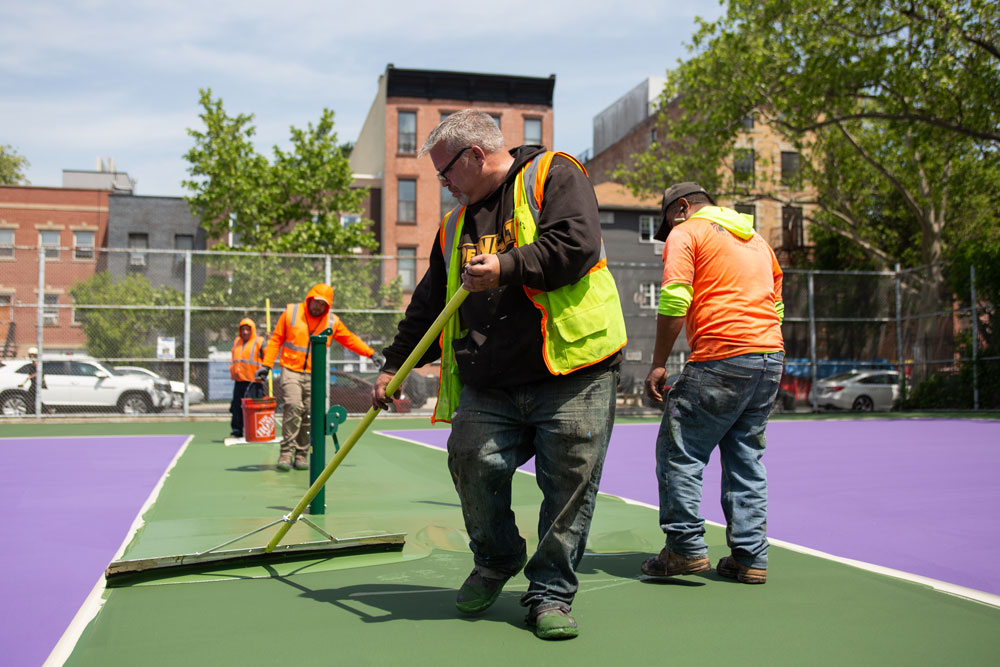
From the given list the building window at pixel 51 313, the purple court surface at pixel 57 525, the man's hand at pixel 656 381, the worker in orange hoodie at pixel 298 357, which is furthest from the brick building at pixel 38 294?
the man's hand at pixel 656 381

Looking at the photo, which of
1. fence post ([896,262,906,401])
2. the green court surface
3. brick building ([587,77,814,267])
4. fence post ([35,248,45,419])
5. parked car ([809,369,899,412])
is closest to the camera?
the green court surface

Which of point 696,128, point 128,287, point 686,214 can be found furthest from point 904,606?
point 696,128

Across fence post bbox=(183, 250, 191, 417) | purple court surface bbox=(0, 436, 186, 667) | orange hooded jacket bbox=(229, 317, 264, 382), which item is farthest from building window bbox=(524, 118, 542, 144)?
purple court surface bbox=(0, 436, 186, 667)

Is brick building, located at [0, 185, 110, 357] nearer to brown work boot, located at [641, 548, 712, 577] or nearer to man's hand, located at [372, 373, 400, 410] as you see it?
man's hand, located at [372, 373, 400, 410]

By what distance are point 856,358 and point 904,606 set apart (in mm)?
18608

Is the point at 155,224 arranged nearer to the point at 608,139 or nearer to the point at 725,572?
the point at 608,139

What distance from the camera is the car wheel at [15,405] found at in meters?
16.8

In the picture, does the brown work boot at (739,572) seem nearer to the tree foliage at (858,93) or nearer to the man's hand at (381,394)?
the man's hand at (381,394)

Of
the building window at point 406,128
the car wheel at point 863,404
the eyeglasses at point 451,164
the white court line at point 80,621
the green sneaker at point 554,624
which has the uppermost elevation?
the building window at point 406,128

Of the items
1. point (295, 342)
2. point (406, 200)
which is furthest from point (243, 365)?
point (406, 200)

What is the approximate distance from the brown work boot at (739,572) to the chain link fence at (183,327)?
1306cm

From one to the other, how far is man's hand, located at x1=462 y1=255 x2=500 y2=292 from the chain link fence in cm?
1361

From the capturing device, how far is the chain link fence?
17.0 m

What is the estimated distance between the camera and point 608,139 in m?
60.2
